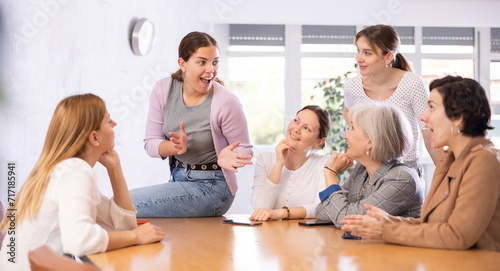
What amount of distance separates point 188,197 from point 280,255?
3.93ft

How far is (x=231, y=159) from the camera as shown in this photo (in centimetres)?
290

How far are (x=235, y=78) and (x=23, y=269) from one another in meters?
6.19

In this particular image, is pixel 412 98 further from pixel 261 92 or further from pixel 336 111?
pixel 261 92

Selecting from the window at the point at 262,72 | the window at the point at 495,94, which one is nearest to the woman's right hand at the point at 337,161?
the window at the point at 262,72

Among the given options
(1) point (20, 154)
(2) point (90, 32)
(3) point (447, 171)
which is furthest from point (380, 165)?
(2) point (90, 32)

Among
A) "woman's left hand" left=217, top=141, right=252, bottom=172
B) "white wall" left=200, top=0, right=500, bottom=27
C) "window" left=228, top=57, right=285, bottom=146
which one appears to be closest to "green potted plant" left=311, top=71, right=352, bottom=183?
"window" left=228, top=57, right=285, bottom=146

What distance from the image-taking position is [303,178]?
3.09 meters

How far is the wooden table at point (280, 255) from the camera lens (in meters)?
1.76

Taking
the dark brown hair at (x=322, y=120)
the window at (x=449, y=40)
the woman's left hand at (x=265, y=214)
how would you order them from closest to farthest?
the woman's left hand at (x=265, y=214) < the dark brown hair at (x=322, y=120) < the window at (x=449, y=40)

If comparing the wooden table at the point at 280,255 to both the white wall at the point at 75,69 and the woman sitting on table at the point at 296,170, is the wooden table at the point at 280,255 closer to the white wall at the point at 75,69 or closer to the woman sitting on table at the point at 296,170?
the woman sitting on table at the point at 296,170

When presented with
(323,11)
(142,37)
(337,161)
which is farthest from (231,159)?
(323,11)

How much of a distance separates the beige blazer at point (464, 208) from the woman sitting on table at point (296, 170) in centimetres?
90

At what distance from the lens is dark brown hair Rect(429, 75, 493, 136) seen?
1999mm

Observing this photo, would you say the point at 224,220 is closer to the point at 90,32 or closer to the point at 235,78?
the point at 90,32
